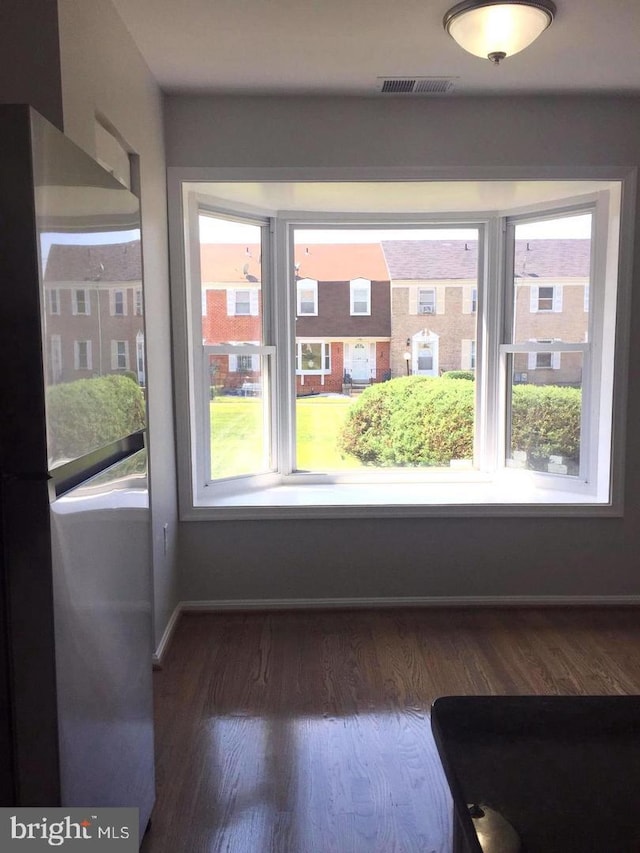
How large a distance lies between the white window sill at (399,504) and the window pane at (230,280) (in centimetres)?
92

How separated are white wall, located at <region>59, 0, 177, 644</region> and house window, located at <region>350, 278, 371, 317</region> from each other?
122 cm

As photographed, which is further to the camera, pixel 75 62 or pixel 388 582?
pixel 388 582

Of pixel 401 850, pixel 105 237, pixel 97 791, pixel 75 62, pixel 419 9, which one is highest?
pixel 419 9

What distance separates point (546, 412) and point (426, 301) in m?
0.97

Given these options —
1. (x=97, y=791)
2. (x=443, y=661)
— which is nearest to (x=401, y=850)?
(x=97, y=791)

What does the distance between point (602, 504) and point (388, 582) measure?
1.21 m

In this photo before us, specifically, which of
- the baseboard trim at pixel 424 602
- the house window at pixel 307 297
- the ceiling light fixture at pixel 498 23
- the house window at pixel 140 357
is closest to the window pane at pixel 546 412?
the baseboard trim at pixel 424 602

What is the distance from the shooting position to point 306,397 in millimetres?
3951

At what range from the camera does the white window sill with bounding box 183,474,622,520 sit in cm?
345

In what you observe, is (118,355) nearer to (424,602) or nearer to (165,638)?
(165,638)

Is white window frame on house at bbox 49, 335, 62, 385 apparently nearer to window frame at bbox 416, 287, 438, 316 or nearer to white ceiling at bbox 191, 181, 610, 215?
white ceiling at bbox 191, 181, 610, 215

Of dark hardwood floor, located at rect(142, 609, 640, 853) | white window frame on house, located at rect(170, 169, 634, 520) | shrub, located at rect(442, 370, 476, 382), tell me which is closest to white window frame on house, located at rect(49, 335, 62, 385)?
dark hardwood floor, located at rect(142, 609, 640, 853)

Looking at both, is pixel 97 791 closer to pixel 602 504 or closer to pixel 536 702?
pixel 536 702

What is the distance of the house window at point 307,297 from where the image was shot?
3.88 m
